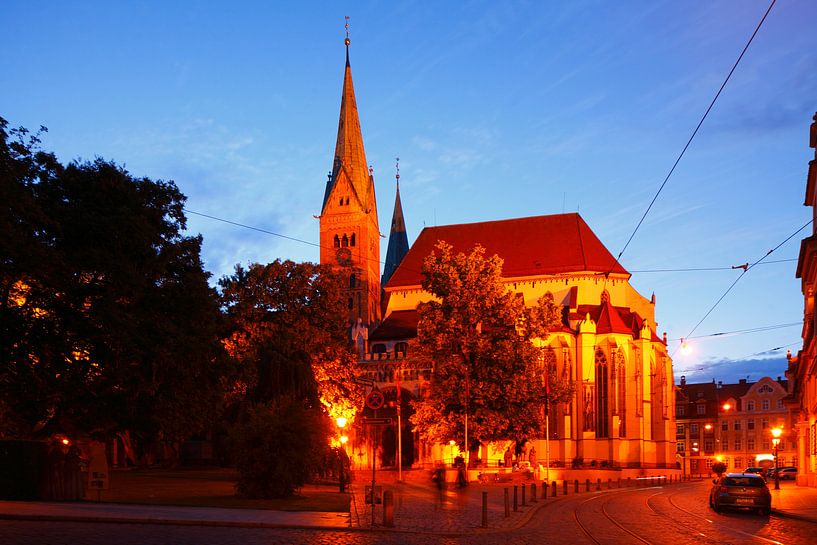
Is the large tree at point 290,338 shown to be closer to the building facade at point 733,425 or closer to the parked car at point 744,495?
the parked car at point 744,495

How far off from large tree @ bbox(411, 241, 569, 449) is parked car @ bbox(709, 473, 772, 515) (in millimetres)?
19548

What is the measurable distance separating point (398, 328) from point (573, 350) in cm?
1583

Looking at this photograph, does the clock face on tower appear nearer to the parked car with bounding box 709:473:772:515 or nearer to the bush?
the bush

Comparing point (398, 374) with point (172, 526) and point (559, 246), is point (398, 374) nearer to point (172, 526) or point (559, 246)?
point (559, 246)

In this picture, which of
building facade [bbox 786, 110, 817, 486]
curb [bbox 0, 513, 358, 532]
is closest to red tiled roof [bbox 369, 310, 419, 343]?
building facade [bbox 786, 110, 817, 486]

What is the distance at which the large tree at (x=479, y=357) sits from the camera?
45.2 m

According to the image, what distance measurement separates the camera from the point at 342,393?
169ft

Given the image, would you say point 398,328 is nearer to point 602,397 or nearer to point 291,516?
point 602,397

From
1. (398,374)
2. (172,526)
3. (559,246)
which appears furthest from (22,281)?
(559,246)

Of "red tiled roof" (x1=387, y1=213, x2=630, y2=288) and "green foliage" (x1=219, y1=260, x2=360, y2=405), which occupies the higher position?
"red tiled roof" (x1=387, y1=213, x2=630, y2=288)

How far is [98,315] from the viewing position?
26.7m

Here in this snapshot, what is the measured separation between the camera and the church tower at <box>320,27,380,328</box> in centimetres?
9888

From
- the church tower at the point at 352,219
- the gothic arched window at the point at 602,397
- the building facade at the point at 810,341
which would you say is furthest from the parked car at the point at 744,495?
the church tower at the point at 352,219

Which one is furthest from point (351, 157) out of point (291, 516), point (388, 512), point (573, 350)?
point (388, 512)
